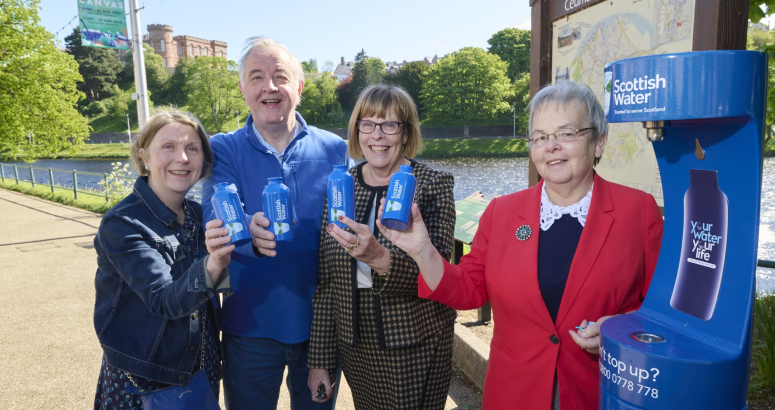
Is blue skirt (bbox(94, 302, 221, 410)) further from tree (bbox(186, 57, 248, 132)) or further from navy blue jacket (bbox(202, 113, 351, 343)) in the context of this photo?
tree (bbox(186, 57, 248, 132))

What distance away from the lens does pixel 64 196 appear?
12.9m

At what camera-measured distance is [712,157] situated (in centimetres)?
128

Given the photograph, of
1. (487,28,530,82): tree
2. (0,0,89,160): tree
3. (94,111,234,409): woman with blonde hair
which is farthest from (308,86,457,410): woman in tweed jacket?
(487,28,530,82): tree

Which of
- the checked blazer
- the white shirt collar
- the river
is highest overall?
the white shirt collar

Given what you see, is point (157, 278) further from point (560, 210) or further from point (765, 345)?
point (765, 345)

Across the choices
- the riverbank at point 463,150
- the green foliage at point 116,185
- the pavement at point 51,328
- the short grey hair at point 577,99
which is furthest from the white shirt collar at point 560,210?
the riverbank at point 463,150

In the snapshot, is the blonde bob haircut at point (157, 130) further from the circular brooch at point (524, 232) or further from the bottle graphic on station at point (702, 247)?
the bottle graphic on station at point (702, 247)

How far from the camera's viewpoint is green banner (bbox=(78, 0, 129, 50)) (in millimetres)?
8273

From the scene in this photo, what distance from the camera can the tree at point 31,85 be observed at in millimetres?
12211

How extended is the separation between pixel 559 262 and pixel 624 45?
4.30ft

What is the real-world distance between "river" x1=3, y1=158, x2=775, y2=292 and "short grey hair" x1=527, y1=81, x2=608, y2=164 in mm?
585

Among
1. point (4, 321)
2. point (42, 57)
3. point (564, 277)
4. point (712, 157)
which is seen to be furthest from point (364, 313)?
point (42, 57)

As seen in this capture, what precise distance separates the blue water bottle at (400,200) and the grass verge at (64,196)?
10.8 m

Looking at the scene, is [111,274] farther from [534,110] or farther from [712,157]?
[712,157]
